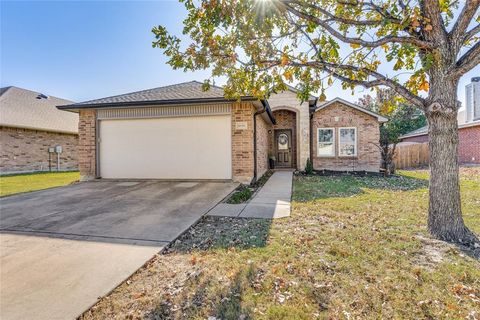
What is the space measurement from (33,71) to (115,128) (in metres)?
9.01

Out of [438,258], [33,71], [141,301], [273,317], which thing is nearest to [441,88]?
[438,258]

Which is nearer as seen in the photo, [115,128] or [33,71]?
[115,128]

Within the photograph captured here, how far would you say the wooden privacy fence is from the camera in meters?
18.3

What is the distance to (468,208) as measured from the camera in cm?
555

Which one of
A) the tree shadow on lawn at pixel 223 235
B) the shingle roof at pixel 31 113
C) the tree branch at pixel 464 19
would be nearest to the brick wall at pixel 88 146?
the tree shadow on lawn at pixel 223 235

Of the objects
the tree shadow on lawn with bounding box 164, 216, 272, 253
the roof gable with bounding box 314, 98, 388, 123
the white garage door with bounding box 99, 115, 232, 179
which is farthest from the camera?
the roof gable with bounding box 314, 98, 388, 123

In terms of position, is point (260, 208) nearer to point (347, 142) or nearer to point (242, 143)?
point (242, 143)

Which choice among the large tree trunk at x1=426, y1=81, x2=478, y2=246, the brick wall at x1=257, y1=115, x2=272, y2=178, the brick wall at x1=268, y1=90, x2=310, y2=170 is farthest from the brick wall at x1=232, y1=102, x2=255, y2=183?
the brick wall at x1=268, y1=90, x2=310, y2=170

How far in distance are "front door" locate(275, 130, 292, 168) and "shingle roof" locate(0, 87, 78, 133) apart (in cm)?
1582

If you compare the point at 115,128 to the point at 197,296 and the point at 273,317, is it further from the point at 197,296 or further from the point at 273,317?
the point at 273,317

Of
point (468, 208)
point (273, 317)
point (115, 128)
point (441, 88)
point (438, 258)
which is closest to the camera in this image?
point (273, 317)

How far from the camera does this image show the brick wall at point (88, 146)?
33.0ft

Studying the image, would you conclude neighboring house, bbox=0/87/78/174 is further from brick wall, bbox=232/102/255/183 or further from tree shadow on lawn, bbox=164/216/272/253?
tree shadow on lawn, bbox=164/216/272/253

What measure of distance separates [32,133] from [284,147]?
1706cm
